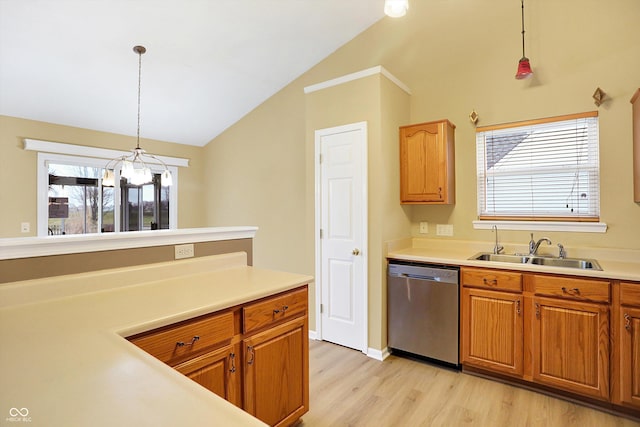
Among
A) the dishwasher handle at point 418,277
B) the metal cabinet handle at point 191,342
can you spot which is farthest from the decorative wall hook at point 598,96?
the metal cabinet handle at point 191,342

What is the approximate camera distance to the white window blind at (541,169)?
8.98 feet

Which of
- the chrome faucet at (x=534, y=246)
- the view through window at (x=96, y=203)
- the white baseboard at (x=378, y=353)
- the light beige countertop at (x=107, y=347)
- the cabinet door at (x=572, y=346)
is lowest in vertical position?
the white baseboard at (x=378, y=353)

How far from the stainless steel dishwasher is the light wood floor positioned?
169 millimetres

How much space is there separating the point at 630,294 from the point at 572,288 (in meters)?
0.29

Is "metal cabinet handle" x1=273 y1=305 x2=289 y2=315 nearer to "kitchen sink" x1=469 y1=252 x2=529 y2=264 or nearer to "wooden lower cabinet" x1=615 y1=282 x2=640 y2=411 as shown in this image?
"kitchen sink" x1=469 y1=252 x2=529 y2=264

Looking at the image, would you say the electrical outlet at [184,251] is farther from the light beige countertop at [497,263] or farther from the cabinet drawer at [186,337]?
the light beige countertop at [497,263]

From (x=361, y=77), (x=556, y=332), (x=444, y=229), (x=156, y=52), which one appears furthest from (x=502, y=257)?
(x=156, y=52)

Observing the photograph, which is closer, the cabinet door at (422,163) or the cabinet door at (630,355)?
the cabinet door at (630,355)

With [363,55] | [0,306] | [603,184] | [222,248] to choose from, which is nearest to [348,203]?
[222,248]

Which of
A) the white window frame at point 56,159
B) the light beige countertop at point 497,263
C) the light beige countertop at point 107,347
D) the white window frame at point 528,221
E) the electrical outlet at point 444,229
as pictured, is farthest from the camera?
the white window frame at point 56,159

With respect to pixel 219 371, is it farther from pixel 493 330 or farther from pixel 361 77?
pixel 361 77

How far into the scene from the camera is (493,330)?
2.56 m

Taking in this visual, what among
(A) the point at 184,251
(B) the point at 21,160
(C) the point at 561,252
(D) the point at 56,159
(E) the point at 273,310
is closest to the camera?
(E) the point at 273,310

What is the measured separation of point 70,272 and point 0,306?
27cm
